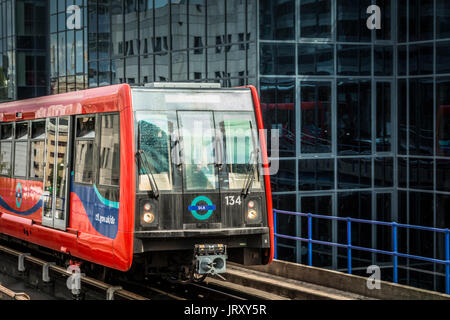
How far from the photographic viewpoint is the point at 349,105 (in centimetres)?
2270

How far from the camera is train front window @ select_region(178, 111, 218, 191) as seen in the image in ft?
35.9

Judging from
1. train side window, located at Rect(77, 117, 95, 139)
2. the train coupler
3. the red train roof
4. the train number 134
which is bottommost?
the train coupler

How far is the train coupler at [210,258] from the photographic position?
10969mm

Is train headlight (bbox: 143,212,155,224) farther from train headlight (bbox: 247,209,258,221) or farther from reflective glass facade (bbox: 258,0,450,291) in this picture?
reflective glass facade (bbox: 258,0,450,291)

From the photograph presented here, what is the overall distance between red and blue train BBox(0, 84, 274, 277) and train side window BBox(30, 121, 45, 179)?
4.23 feet

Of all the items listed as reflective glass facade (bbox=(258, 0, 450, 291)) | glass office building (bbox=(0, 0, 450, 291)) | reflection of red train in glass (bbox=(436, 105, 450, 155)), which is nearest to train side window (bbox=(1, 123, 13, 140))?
glass office building (bbox=(0, 0, 450, 291))

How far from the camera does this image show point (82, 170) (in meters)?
12.0

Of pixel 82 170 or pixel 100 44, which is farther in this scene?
pixel 100 44

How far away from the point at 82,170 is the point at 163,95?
1928mm

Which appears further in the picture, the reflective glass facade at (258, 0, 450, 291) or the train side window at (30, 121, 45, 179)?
the reflective glass facade at (258, 0, 450, 291)

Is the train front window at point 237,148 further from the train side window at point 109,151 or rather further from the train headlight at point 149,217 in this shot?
the train side window at point 109,151
